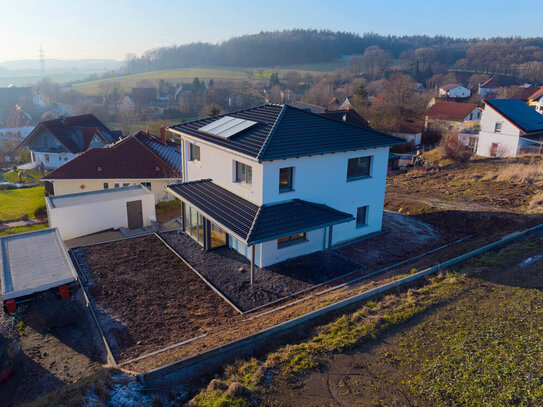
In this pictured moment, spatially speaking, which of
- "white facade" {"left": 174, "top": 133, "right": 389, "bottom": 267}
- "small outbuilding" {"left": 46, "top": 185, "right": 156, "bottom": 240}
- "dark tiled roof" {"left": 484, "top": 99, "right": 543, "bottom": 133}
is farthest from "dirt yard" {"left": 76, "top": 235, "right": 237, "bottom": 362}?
"dark tiled roof" {"left": 484, "top": 99, "right": 543, "bottom": 133}

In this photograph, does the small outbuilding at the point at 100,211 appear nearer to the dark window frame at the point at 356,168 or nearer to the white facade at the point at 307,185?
the white facade at the point at 307,185

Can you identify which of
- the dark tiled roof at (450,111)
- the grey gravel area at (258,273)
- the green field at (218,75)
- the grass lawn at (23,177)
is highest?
the green field at (218,75)

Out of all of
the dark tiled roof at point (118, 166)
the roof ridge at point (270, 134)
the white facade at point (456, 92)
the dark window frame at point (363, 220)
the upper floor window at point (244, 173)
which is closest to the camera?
the roof ridge at point (270, 134)

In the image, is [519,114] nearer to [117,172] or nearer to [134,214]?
[134,214]

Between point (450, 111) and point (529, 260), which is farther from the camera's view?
point (450, 111)

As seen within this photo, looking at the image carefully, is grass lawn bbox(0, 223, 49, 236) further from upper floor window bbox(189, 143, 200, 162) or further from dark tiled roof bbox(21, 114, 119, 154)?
dark tiled roof bbox(21, 114, 119, 154)

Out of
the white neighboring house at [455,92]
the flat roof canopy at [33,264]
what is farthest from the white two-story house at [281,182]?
the white neighboring house at [455,92]

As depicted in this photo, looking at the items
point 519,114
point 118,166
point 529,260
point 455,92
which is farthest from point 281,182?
point 455,92
